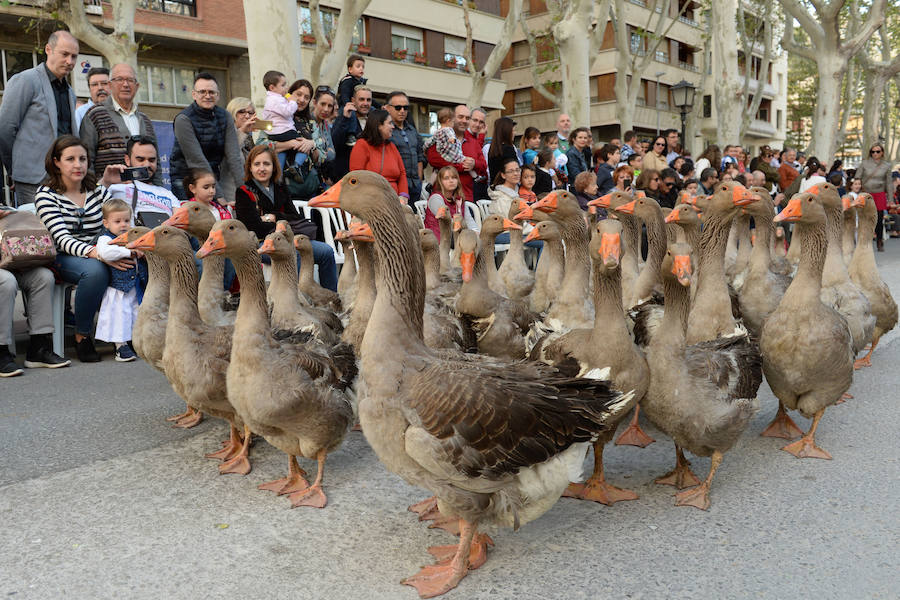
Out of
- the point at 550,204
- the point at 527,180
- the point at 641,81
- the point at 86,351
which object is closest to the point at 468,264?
the point at 550,204

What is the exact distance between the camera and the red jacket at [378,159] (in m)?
8.70

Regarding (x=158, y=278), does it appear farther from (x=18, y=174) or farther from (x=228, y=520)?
(x=18, y=174)

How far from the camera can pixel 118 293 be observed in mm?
6859

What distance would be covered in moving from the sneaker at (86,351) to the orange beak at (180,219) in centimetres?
235

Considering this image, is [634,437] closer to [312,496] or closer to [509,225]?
[312,496]

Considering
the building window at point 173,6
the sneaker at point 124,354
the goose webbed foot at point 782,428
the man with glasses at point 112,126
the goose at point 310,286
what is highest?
the building window at point 173,6

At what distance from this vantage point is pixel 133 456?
4.39 meters

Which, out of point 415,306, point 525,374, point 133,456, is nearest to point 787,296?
point 525,374

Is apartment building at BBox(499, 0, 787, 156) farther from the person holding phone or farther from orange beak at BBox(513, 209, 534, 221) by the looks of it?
the person holding phone

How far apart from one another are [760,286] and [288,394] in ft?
14.1

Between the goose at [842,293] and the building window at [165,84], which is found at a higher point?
the building window at [165,84]

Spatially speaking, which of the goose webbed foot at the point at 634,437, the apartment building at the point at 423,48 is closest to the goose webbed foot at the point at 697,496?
the goose webbed foot at the point at 634,437

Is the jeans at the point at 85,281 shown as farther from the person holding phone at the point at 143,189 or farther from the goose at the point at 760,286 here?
the goose at the point at 760,286

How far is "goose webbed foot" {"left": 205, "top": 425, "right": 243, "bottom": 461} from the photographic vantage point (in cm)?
443
